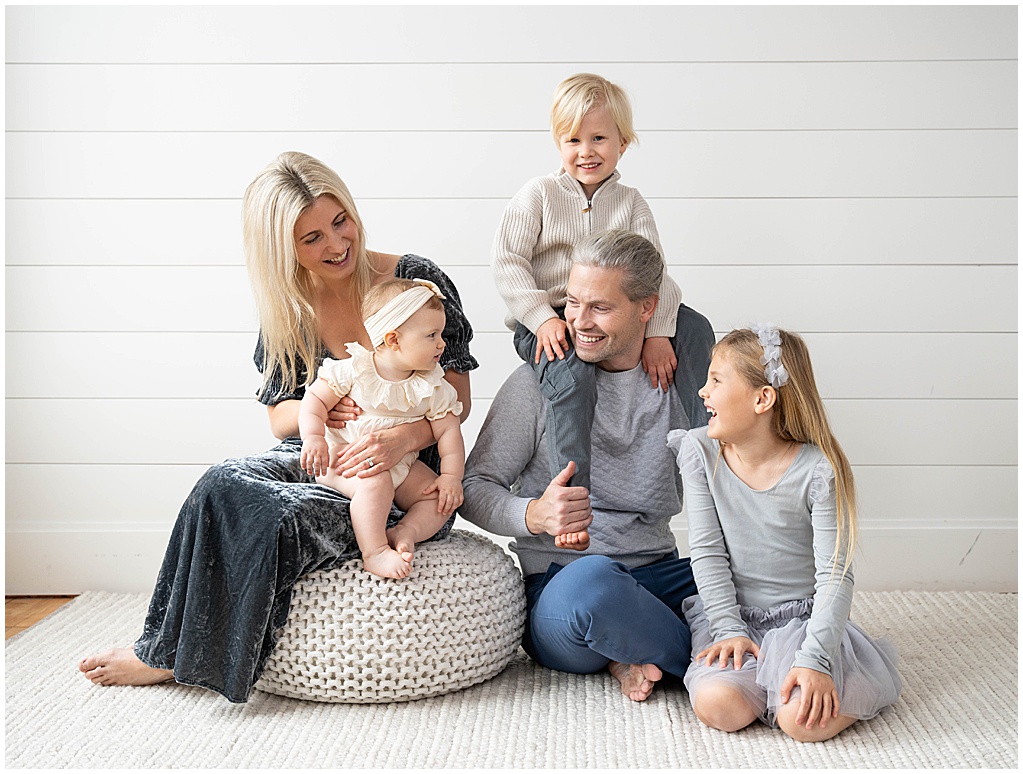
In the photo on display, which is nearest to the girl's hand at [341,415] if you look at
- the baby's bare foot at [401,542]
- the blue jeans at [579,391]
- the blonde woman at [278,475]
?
the blonde woman at [278,475]

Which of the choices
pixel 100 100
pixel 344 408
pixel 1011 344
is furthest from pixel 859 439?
pixel 100 100

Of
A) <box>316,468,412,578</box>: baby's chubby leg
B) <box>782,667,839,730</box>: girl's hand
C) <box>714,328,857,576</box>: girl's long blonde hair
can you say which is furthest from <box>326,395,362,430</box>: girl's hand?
<box>782,667,839,730</box>: girl's hand

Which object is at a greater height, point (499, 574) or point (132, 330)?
point (132, 330)

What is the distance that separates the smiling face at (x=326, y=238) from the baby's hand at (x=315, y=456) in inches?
16.2

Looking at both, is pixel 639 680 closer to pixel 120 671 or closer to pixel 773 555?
pixel 773 555

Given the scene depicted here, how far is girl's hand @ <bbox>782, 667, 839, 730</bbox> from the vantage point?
169cm

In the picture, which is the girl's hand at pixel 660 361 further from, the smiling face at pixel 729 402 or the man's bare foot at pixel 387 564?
the man's bare foot at pixel 387 564

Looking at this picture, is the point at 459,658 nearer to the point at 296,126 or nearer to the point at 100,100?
the point at 296,126

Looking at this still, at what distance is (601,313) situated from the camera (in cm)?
202

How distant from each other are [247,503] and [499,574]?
1.66ft

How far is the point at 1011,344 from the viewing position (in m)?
2.82

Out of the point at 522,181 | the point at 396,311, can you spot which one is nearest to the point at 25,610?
the point at 396,311

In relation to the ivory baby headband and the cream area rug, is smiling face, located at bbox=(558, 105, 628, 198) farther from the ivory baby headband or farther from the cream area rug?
the cream area rug

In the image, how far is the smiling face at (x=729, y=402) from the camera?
1838 mm
